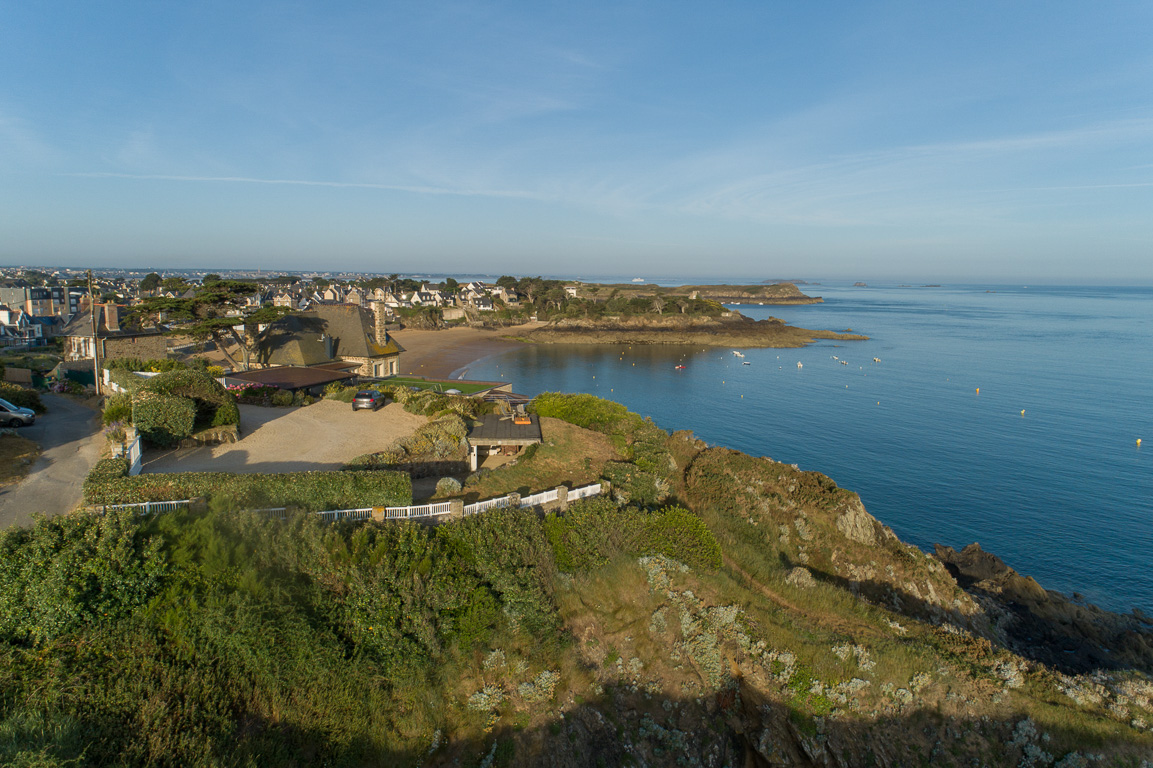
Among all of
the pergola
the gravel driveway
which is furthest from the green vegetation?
the pergola

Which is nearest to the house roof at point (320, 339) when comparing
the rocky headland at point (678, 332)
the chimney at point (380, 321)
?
the chimney at point (380, 321)

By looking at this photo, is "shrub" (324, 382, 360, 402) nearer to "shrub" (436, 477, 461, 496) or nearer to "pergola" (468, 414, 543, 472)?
"pergola" (468, 414, 543, 472)

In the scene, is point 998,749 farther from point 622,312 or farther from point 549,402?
point 622,312

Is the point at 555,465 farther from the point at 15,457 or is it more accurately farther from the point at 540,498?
the point at 15,457

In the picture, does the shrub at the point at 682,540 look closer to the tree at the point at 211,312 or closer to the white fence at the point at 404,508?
the white fence at the point at 404,508

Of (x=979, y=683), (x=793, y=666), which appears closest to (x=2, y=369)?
(x=793, y=666)

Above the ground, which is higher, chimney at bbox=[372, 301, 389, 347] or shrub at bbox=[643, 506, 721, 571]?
chimney at bbox=[372, 301, 389, 347]
